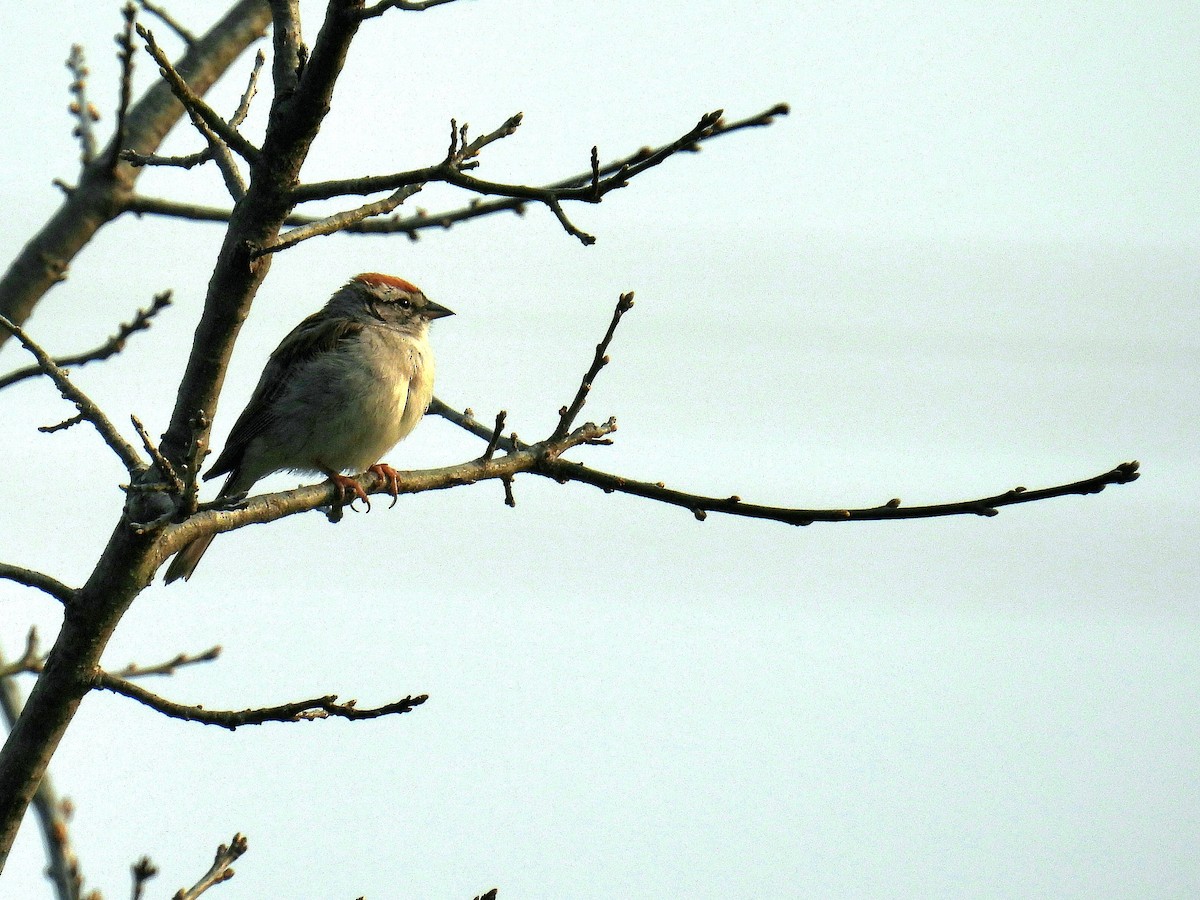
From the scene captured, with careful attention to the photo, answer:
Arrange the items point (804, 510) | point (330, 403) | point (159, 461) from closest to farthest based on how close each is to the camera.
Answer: point (159, 461) < point (804, 510) < point (330, 403)

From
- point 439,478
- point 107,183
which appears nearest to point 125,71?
point 107,183

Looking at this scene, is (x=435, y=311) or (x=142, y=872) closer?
(x=142, y=872)

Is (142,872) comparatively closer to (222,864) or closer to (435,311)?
(222,864)

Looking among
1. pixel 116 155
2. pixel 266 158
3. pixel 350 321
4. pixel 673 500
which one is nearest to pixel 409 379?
pixel 350 321

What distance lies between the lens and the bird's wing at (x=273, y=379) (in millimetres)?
6824

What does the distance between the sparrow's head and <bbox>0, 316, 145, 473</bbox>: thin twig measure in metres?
3.83

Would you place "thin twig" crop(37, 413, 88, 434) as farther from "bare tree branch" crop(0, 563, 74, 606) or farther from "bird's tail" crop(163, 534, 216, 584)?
"bird's tail" crop(163, 534, 216, 584)

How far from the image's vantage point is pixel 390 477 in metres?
5.09

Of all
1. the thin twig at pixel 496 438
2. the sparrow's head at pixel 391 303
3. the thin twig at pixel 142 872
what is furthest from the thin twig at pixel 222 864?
the sparrow's head at pixel 391 303

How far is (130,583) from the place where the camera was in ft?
11.3

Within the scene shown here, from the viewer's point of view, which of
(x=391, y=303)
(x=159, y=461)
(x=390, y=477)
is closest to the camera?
(x=159, y=461)

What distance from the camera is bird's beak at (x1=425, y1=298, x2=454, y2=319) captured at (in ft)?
24.8

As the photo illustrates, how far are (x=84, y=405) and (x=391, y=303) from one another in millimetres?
4154

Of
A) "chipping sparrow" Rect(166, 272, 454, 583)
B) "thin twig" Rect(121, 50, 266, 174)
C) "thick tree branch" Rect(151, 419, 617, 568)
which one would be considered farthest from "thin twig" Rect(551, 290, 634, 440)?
"chipping sparrow" Rect(166, 272, 454, 583)
